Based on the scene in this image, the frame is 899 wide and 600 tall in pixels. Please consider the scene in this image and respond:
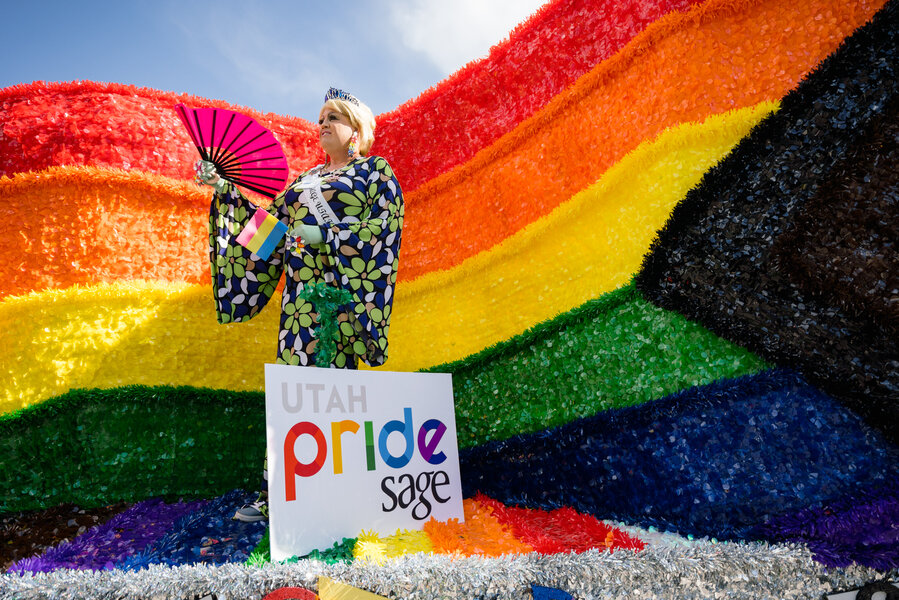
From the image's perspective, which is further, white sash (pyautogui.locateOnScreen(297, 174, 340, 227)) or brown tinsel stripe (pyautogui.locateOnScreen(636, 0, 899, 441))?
white sash (pyautogui.locateOnScreen(297, 174, 340, 227))

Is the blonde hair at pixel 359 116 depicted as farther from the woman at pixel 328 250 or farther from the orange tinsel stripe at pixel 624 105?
the orange tinsel stripe at pixel 624 105

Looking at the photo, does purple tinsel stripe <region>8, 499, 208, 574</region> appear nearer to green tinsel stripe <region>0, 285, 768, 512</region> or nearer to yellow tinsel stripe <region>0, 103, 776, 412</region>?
green tinsel stripe <region>0, 285, 768, 512</region>

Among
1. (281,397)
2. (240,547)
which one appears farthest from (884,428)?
(240,547)

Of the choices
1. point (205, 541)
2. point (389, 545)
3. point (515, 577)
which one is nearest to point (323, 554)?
point (389, 545)

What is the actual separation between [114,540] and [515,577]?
4.27 feet

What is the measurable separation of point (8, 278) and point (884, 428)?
292 cm

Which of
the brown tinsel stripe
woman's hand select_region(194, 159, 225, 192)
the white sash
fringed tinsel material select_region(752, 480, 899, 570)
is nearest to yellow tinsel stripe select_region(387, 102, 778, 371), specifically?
the brown tinsel stripe

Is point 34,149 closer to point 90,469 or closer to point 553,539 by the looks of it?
point 90,469

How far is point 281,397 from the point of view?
1.59 meters

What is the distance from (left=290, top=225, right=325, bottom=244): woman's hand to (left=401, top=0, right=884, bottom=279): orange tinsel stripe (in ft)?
2.78

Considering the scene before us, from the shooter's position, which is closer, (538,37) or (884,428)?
(884,428)

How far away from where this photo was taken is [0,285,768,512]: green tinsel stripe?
6.07 feet

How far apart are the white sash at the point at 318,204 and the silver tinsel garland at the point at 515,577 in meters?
1.11

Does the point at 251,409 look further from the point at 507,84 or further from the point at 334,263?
the point at 507,84
